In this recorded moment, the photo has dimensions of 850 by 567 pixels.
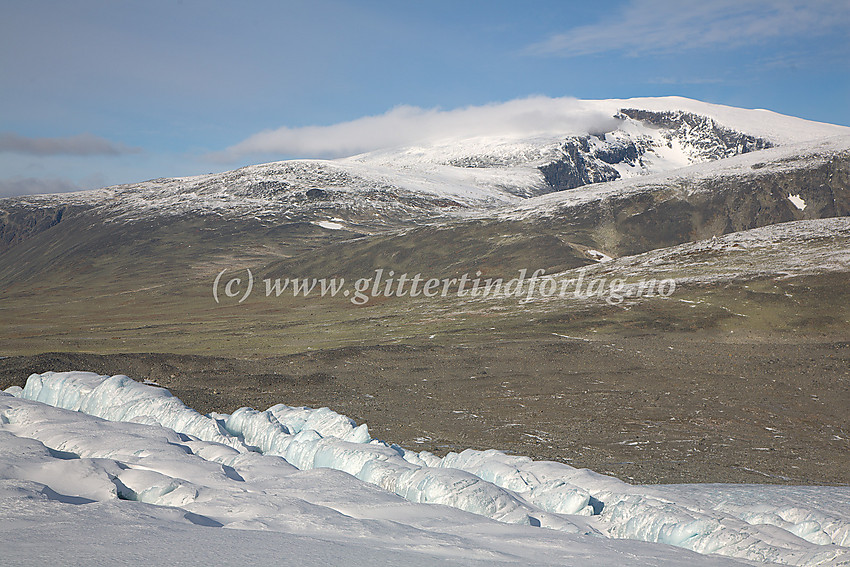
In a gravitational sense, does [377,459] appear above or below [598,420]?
above

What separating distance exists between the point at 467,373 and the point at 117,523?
3160 cm

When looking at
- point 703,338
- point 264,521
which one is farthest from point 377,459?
point 703,338

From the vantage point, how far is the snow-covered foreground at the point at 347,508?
10.6 metres

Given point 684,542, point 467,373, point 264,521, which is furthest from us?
point 467,373

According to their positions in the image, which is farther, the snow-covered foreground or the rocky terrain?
the rocky terrain

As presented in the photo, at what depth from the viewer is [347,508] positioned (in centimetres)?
1390

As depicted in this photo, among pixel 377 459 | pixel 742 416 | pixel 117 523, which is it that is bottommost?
pixel 742 416

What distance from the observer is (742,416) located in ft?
102

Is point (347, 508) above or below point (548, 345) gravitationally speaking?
above

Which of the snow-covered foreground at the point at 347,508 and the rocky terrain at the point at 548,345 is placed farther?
the rocky terrain at the point at 548,345

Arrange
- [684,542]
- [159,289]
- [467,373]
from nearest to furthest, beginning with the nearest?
[684,542], [467,373], [159,289]

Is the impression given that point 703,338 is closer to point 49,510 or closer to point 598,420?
point 598,420

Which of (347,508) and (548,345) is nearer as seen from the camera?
(347,508)

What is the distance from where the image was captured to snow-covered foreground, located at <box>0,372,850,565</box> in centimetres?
1055
